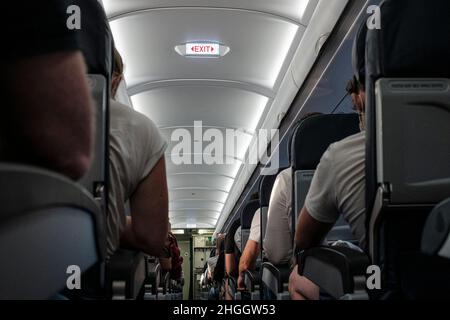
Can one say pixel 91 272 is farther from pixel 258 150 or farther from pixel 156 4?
pixel 258 150

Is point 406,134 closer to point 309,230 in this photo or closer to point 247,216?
point 309,230

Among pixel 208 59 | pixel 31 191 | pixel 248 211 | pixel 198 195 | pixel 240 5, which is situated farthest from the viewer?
pixel 198 195

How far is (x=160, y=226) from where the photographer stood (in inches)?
79.7

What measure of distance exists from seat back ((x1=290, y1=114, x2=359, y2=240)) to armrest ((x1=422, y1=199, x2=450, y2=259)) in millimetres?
1493

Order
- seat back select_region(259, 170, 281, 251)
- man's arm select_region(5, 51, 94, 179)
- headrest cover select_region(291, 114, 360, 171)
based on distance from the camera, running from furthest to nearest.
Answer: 1. seat back select_region(259, 170, 281, 251)
2. headrest cover select_region(291, 114, 360, 171)
3. man's arm select_region(5, 51, 94, 179)

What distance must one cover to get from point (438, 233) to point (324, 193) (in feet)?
2.68

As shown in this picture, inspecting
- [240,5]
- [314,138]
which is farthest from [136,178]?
[240,5]

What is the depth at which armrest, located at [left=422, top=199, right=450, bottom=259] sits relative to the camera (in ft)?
4.09

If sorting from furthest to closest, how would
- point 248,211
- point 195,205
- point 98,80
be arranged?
point 195,205 → point 248,211 → point 98,80

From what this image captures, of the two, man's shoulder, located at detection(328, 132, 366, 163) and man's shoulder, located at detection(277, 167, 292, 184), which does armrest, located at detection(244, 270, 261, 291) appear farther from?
man's shoulder, located at detection(328, 132, 366, 163)

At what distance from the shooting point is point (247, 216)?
19.0ft

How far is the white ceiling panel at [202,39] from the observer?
180 inches

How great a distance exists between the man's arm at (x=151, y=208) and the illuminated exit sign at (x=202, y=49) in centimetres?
328

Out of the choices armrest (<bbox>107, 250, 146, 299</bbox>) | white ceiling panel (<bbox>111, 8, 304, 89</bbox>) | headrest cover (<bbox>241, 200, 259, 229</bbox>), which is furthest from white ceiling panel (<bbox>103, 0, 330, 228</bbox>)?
armrest (<bbox>107, 250, 146, 299</bbox>)
